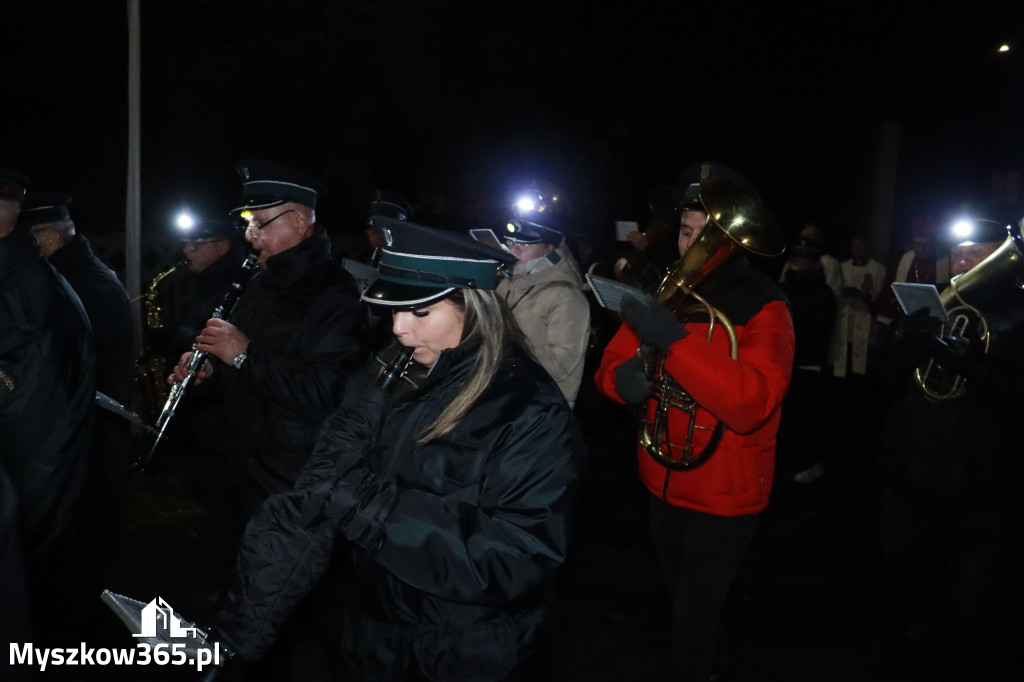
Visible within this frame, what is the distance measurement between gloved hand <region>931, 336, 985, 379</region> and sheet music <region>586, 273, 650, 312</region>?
1.56 m

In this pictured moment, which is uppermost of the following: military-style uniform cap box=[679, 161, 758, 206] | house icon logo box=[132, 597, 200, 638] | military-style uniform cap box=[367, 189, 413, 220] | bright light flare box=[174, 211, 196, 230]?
military-style uniform cap box=[679, 161, 758, 206]

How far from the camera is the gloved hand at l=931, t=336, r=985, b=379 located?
14.3ft

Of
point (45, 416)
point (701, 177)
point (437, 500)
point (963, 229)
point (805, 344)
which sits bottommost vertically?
point (805, 344)

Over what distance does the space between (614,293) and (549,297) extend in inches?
63.0

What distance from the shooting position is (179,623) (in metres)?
2.64

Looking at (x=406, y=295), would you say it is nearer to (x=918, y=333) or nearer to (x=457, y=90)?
(x=918, y=333)

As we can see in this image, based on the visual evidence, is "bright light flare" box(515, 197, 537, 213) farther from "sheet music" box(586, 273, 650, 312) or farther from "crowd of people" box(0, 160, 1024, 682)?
"sheet music" box(586, 273, 650, 312)

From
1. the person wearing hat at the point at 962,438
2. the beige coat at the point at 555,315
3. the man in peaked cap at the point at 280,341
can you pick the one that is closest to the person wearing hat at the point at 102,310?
the man in peaked cap at the point at 280,341

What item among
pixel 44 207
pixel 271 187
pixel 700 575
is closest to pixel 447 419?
pixel 700 575

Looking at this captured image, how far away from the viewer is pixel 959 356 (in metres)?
4.37

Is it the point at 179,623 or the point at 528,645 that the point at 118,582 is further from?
→ the point at 528,645

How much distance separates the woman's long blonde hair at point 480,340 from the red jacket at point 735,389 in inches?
39.0

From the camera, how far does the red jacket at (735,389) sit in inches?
143

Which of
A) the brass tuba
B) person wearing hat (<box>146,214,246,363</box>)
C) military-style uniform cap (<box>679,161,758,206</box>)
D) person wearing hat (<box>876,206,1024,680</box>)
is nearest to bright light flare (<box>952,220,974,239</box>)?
person wearing hat (<box>876,206,1024,680</box>)
